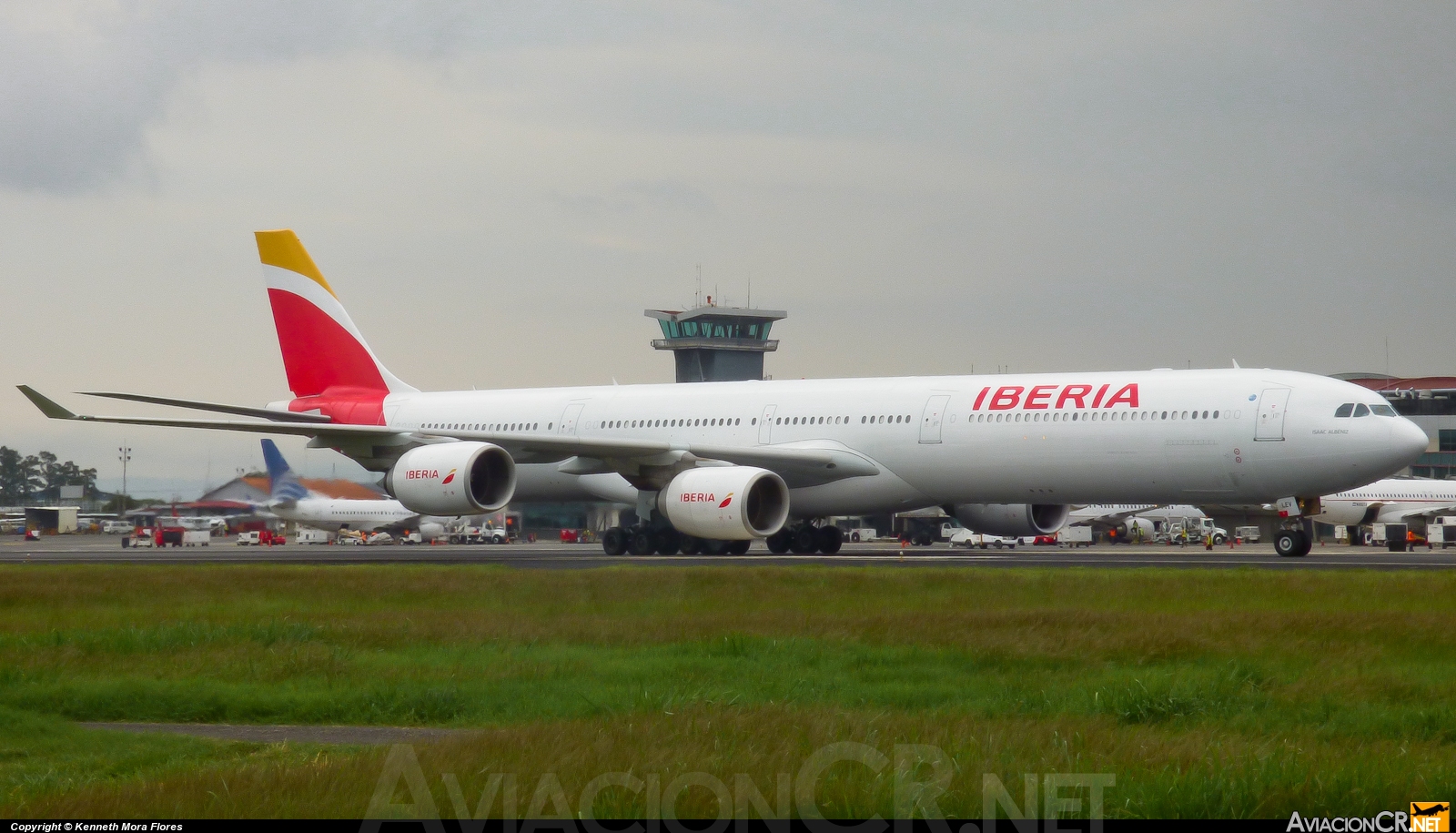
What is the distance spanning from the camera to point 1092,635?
1205 cm

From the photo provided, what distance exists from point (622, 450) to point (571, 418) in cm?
479

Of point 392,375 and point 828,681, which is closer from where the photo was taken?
point 828,681

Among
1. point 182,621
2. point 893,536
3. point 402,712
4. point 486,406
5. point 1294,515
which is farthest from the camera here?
point 893,536

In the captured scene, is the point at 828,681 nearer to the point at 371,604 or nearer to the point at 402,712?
the point at 402,712

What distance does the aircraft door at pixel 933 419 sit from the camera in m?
28.4

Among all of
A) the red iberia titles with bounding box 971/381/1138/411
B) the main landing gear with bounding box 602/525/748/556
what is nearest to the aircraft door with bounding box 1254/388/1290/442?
the red iberia titles with bounding box 971/381/1138/411

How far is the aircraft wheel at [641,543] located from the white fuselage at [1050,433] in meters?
1.44

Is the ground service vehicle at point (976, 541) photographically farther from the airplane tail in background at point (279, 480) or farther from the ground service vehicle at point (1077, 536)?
the airplane tail in background at point (279, 480)

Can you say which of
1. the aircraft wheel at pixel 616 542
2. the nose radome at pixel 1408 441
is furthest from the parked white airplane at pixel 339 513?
the nose radome at pixel 1408 441

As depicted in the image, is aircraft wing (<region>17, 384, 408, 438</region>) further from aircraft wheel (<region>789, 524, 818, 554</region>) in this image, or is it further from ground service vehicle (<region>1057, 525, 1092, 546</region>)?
ground service vehicle (<region>1057, 525, 1092, 546</region>)

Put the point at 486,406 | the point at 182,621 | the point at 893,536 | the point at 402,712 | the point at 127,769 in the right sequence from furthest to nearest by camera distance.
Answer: the point at 893,536
the point at 486,406
the point at 182,621
the point at 402,712
the point at 127,769

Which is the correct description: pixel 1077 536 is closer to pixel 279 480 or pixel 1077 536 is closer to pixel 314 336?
pixel 279 480

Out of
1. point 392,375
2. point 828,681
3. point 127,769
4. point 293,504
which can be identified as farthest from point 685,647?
point 293,504

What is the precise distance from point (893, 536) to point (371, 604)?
55.3 meters
